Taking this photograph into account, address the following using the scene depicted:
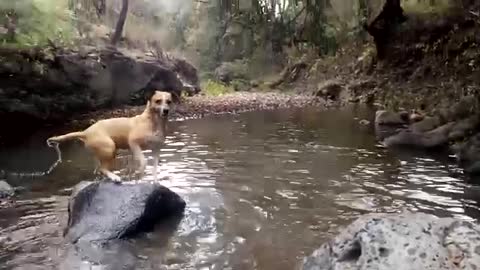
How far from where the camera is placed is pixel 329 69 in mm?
30516

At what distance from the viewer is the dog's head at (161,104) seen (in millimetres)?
7012

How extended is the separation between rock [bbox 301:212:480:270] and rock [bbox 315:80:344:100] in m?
22.2

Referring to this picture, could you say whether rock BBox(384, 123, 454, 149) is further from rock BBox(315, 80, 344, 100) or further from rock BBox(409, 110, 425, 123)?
rock BBox(315, 80, 344, 100)

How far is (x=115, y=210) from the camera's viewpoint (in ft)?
20.6

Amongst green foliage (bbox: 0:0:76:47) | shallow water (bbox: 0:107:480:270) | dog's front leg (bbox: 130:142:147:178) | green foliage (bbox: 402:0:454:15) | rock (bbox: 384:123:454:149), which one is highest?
green foliage (bbox: 402:0:454:15)

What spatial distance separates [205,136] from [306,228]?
7.90 m

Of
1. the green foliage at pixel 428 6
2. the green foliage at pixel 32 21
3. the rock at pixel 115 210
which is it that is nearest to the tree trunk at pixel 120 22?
the green foliage at pixel 32 21

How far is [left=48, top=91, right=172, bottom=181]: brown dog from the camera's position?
6812mm

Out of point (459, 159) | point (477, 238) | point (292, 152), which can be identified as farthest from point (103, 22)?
point (477, 238)

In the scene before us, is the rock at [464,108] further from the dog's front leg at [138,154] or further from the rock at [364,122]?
the dog's front leg at [138,154]

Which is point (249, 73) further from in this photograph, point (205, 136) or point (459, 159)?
point (459, 159)

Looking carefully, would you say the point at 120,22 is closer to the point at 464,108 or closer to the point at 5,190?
the point at 464,108

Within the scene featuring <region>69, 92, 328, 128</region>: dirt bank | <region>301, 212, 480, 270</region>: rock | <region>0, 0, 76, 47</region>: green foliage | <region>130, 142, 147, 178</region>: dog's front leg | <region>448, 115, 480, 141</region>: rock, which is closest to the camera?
<region>301, 212, 480, 270</region>: rock

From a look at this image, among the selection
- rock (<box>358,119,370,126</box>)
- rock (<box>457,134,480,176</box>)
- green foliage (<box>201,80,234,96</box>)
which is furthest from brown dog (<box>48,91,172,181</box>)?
green foliage (<box>201,80,234,96</box>)
